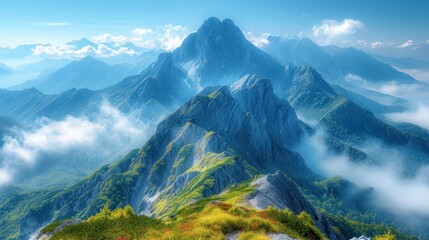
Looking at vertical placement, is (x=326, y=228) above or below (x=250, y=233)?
below

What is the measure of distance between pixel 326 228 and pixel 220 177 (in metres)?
103

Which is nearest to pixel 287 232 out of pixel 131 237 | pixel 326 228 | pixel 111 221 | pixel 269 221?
pixel 269 221

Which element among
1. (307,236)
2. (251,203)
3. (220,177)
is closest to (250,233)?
(307,236)

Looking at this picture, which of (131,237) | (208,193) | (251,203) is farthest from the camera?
(208,193)

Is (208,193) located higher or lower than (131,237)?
lower

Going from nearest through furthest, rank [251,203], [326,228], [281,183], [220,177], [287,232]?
1. [287,232]
2. [251,203]
3. [326,228]
4. [281,183]
5. [220,177]

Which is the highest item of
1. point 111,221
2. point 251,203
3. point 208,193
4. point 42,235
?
point 111,221

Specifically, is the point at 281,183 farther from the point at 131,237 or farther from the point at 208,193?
the point at 131,237

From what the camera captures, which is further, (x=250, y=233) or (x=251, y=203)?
(x=251, y=203)

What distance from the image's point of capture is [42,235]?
4912 cm

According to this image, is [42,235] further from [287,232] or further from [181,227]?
[287,232]

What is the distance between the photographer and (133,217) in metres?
48.2

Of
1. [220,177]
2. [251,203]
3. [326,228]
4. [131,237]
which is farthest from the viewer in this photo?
[220,177]

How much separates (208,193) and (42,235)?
137 m
